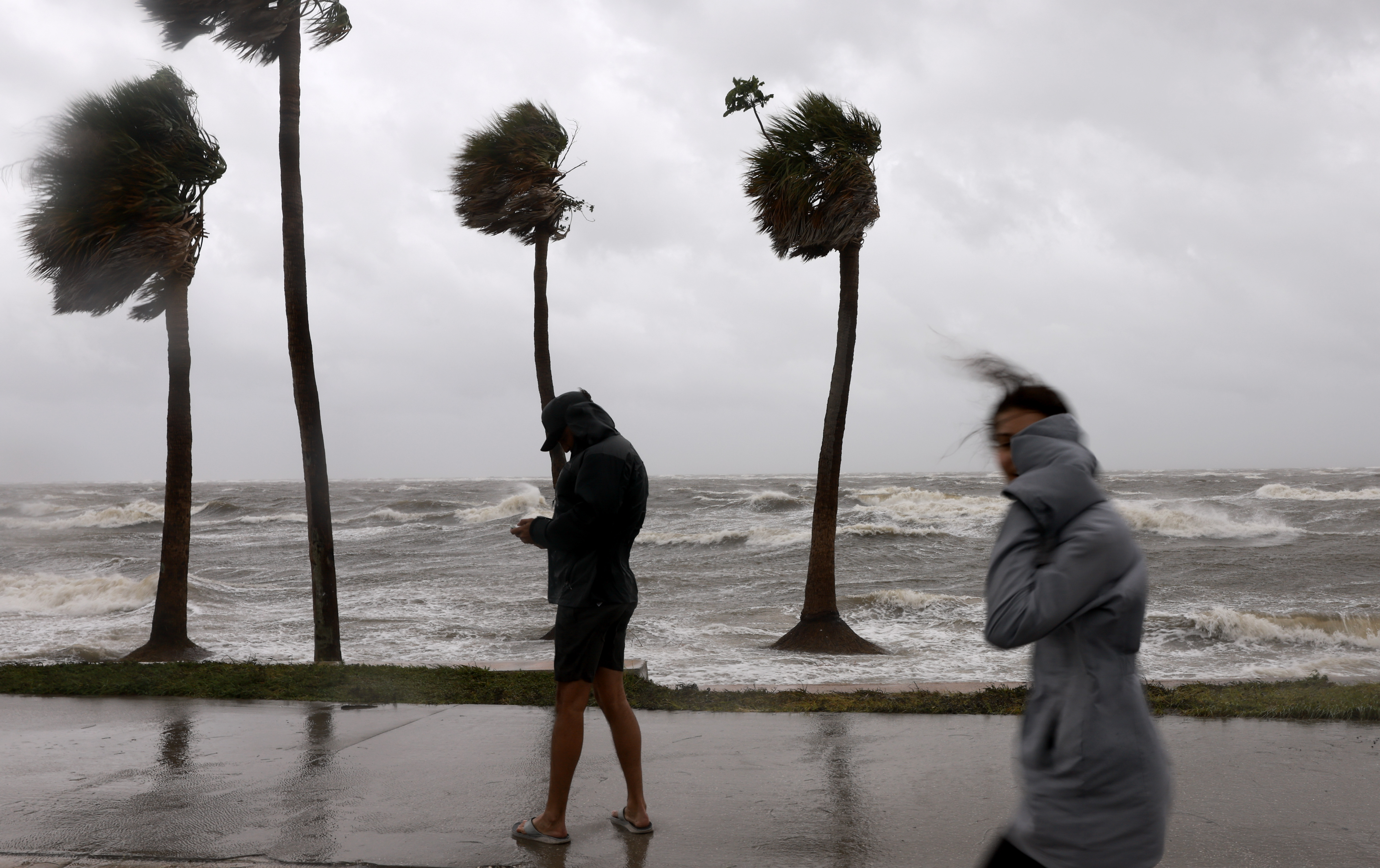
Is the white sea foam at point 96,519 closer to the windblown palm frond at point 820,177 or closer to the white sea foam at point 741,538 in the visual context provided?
the white sea foam at point 741,538

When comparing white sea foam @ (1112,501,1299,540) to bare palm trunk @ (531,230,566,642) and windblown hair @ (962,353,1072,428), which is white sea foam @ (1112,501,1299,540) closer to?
bare palm trunk @ (531,230,566,642)

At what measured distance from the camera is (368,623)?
15.9m

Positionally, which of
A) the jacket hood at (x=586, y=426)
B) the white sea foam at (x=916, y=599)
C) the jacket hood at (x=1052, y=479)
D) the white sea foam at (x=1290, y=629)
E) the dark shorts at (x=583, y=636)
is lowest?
the white sea foam at (x=916, y=599)

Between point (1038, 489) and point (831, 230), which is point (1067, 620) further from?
point (831, 230)

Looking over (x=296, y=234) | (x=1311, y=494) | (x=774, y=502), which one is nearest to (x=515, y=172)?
(x=296, y=234)

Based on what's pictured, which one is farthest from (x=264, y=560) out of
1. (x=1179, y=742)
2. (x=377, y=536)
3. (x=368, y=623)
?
(x=1179, y=742)

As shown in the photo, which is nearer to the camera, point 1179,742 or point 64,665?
point 1179,742

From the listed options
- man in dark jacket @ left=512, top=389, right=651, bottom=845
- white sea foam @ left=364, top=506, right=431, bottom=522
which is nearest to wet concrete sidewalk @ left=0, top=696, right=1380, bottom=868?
man in dark jacket @ left=512, top=389, right=651, bottom=845

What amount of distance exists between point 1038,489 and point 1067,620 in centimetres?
27

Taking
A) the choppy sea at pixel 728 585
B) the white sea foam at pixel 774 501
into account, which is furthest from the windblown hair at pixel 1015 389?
the white sea foam at pixel 774 501

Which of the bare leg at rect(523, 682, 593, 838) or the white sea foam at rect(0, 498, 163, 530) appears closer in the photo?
the bare leg at rect(523, 682, 593, 838)

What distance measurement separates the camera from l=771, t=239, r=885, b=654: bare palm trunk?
485 inches

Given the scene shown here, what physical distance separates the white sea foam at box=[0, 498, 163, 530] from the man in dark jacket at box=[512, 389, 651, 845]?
47592 millimetres

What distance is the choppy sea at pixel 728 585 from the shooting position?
40.3 ft
